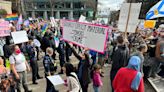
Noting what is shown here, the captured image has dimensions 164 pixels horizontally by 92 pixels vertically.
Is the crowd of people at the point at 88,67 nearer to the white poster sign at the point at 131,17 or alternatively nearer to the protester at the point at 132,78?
the protester at the point at 132,78

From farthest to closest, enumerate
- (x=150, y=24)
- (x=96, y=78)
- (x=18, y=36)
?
1. (x=150, y=24)
2. (x=18, y=36)
3. (x=96, y=78)

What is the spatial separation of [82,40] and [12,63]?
5.99 ft

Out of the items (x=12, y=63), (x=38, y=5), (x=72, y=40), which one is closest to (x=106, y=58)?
(x=72, y=40)

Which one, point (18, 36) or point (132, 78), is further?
point (18, 36)

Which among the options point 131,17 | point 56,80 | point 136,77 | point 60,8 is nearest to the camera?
point 136,77

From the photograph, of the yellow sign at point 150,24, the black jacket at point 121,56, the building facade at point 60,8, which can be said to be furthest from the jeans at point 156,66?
the building facade at point 60,8

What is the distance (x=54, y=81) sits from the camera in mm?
5125

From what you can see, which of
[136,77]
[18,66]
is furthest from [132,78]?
[18,66]

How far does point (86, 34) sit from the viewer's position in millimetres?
6184

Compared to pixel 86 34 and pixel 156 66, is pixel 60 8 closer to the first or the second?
pixel 156 66

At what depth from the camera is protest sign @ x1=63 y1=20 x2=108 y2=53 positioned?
5684mm

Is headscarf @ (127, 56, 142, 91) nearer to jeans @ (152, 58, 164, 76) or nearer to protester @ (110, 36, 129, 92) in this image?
protester @ (110, 36, 129, 92)

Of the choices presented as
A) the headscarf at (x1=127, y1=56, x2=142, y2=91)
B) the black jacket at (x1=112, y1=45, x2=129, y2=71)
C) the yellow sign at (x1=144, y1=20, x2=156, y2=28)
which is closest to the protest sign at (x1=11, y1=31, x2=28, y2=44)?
the black jacket at (x1=112, y1=45, x2=129, y2=71)

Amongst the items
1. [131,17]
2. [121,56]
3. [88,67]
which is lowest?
[88,67]
